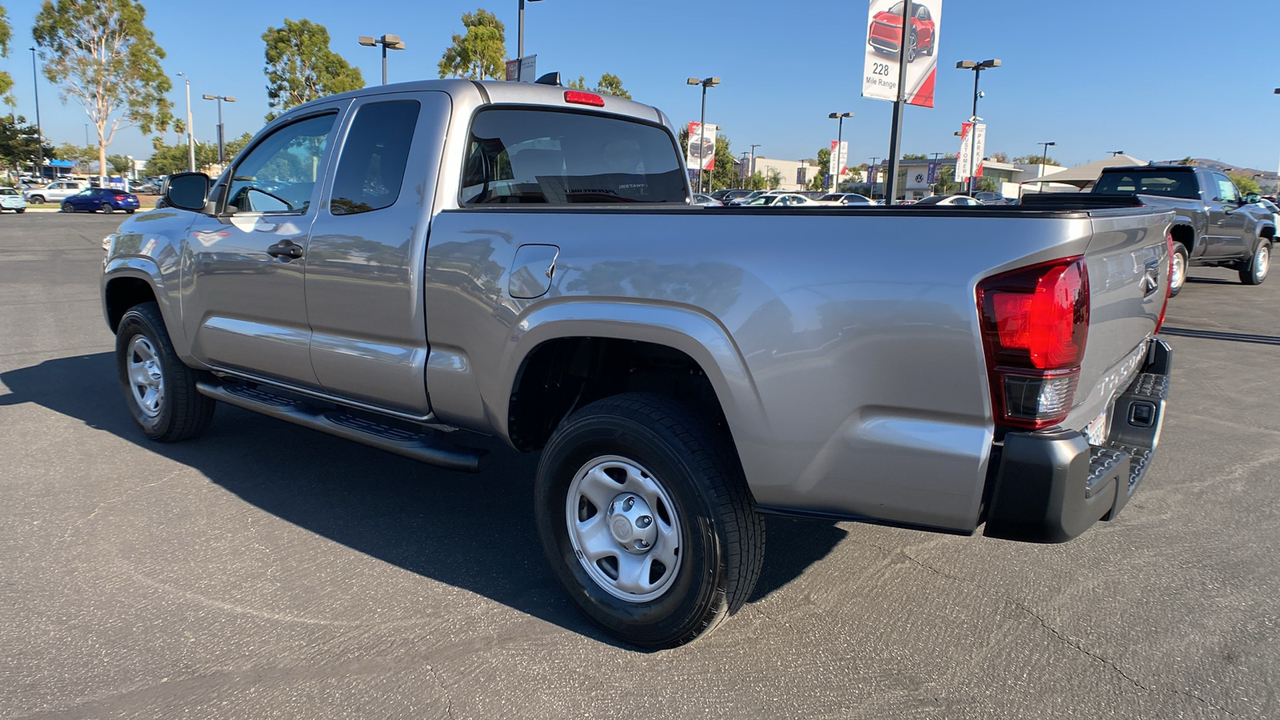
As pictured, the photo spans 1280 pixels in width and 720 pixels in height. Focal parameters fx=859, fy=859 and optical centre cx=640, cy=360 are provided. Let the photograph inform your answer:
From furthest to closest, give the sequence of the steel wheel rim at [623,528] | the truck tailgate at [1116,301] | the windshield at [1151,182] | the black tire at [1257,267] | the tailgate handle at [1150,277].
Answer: the black tire at [1257,267]
the windshield at [1151,182]
the tailgate handle at [1150,277]
the steel wheel rim at [623,528]
the truck tailgate at [1116,301]

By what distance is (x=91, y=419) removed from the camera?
5.52 m

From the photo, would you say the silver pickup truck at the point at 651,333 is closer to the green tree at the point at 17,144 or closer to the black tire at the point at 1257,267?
the black tire at the point at 1257,267

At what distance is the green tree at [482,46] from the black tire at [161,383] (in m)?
27.5

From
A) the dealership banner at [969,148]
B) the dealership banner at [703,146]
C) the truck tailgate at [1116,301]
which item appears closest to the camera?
the truck tailgate at [1116,301]

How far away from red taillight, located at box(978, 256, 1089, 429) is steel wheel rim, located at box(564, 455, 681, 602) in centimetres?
106

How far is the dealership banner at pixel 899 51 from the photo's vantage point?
11.3 metres

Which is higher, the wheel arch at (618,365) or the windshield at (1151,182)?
the windshield at (1151,182)

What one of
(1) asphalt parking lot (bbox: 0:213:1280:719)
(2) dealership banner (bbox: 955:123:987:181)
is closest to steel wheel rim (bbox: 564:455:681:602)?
(1) asphalt parking lot (bbox: 0:213:1280:719)

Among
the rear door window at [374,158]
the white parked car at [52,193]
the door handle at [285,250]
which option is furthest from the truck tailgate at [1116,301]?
the white parked car at [52,193]

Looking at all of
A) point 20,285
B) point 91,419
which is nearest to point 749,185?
point 20,285

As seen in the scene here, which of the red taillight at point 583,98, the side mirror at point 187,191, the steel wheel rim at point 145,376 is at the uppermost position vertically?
the red taillight at point 583,98

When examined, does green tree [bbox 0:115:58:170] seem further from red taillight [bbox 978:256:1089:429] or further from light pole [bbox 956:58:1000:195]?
red taillight [bbox 978:256:1089:429]

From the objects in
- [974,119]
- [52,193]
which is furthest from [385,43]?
[52,193]

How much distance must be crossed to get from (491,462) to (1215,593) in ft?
11.0
